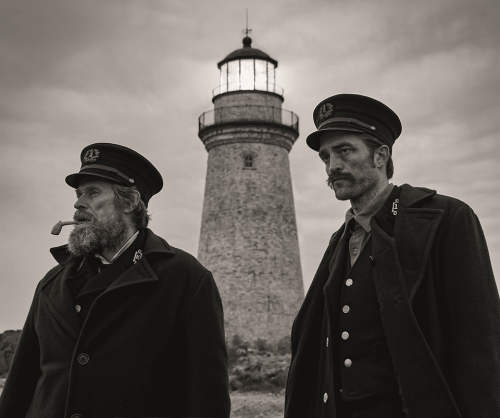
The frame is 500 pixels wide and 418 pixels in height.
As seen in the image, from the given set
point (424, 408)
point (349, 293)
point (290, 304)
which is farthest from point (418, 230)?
point (290, 304)

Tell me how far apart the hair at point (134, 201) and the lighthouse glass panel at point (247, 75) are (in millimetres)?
29364

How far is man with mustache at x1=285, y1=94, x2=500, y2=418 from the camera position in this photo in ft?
14.6

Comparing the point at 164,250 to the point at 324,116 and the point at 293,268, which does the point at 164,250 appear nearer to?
the point at 324,116

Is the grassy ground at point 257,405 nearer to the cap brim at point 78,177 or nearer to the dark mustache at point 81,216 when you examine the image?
the cap brim at point 78,177

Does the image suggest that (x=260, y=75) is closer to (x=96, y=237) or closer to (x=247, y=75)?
(x=247, y=75)

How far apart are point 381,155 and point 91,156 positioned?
6.73ft

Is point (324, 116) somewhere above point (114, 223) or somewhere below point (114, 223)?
above

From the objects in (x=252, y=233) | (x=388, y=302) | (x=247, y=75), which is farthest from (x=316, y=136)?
(x=247, y=75)

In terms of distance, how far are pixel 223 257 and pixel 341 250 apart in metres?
27.7

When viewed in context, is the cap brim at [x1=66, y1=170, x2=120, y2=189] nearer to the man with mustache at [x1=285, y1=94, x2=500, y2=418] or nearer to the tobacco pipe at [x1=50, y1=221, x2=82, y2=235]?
the tobacco pipe at [x1=50, y1=221, x2=82, y2=235]

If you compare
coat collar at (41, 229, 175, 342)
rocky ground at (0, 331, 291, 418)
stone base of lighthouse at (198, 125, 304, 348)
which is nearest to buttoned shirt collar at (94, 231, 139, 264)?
coat collar at (41, 229, 175, 342)

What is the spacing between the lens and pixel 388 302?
4.68 meters

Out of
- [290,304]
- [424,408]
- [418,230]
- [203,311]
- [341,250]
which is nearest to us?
[424,408]

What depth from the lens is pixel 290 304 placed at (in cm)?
3278
